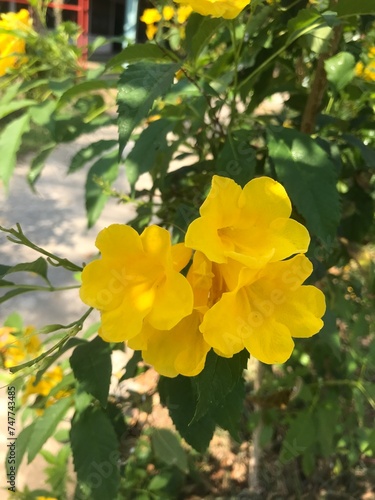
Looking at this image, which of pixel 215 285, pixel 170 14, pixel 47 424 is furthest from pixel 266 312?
pixel 170 14

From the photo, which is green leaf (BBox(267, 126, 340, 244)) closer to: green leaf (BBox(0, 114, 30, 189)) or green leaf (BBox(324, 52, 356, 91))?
green leaf (BBox(324, 52, 356, 91))

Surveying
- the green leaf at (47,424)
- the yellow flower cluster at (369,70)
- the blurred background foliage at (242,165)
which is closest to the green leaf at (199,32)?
the blurred background foliage at (242,165)

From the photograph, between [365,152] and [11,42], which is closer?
[365,152]

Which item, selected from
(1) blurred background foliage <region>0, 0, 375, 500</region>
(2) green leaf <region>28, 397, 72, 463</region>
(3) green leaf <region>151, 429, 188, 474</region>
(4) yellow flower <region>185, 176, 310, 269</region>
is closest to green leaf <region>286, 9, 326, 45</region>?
(1) blurred background foliage <region>0, 0, 375, 500</region>

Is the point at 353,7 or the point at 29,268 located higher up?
the point at 353,7

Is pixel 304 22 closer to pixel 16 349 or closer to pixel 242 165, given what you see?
pixel 242 165

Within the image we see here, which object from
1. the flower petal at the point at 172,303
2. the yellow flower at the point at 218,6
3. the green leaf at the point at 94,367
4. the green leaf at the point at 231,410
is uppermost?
the yellow flower at the point at 218,6

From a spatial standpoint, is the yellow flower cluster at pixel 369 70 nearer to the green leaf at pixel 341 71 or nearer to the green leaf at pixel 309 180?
the green leaf at pixel 341 71
